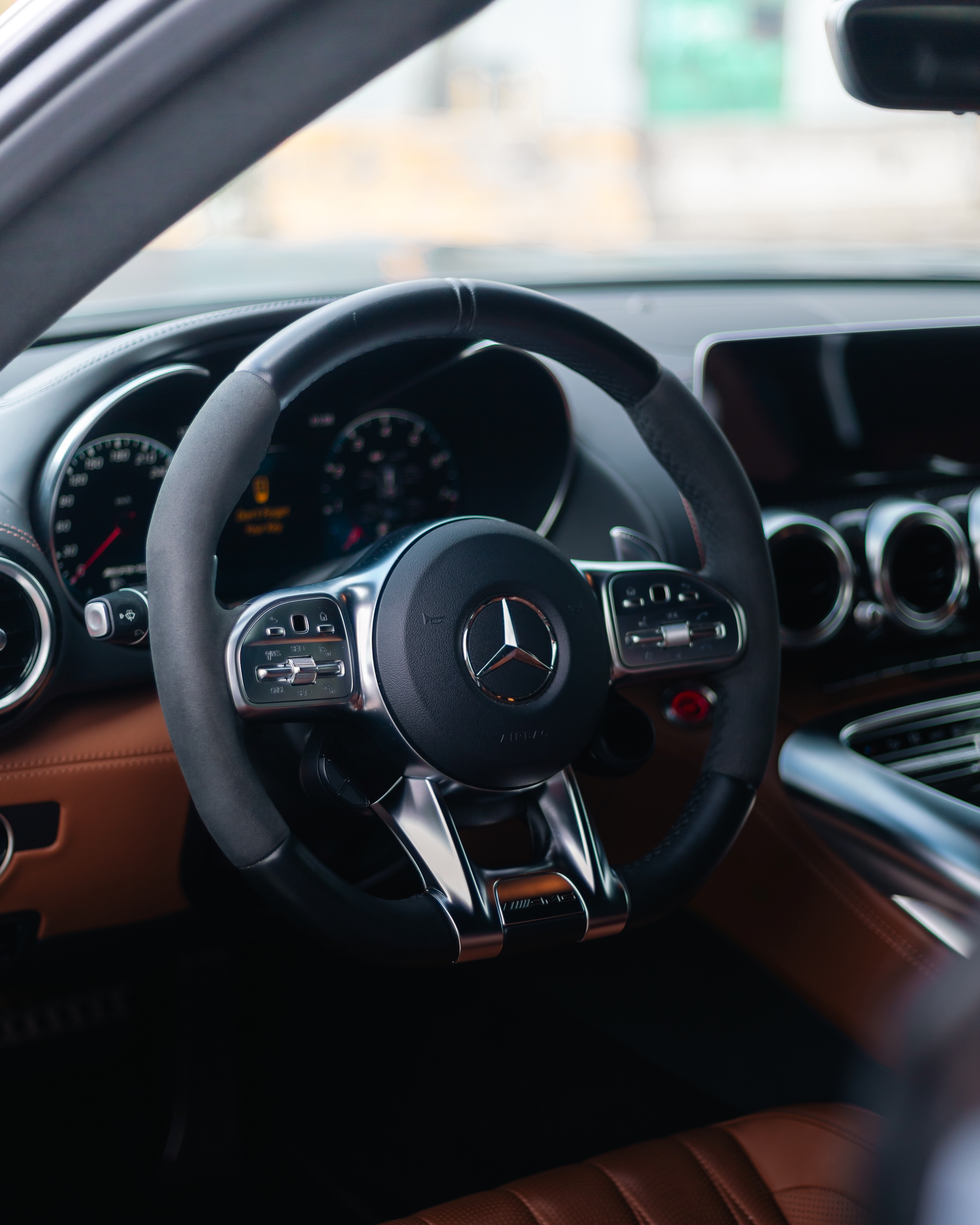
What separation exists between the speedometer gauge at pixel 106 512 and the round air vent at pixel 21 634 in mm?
71

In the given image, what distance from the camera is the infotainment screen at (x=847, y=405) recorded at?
1933 millimetres

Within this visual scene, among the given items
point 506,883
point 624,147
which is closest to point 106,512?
point 506,883

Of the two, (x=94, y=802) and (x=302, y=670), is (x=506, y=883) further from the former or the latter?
(x=94, y=802)

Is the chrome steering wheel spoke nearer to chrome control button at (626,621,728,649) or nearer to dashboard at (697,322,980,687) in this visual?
chrome control button at (626,621,728,649)

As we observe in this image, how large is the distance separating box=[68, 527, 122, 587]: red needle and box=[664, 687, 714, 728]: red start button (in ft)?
2.53

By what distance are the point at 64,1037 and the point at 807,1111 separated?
1327 mm

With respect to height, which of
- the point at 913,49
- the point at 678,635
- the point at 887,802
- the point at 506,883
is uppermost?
the point at 913,49

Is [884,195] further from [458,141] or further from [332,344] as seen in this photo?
[332,344]

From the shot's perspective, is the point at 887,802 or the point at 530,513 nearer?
the point at 887,802

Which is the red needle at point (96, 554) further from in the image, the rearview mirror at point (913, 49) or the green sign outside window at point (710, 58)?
the green sign outside window at point (710, 58)

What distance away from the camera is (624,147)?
15.6 meters

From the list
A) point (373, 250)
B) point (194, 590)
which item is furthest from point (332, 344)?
point (373, 250)

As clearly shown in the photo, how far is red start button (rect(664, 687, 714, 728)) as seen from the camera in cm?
176

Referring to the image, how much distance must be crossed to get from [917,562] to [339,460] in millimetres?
910
